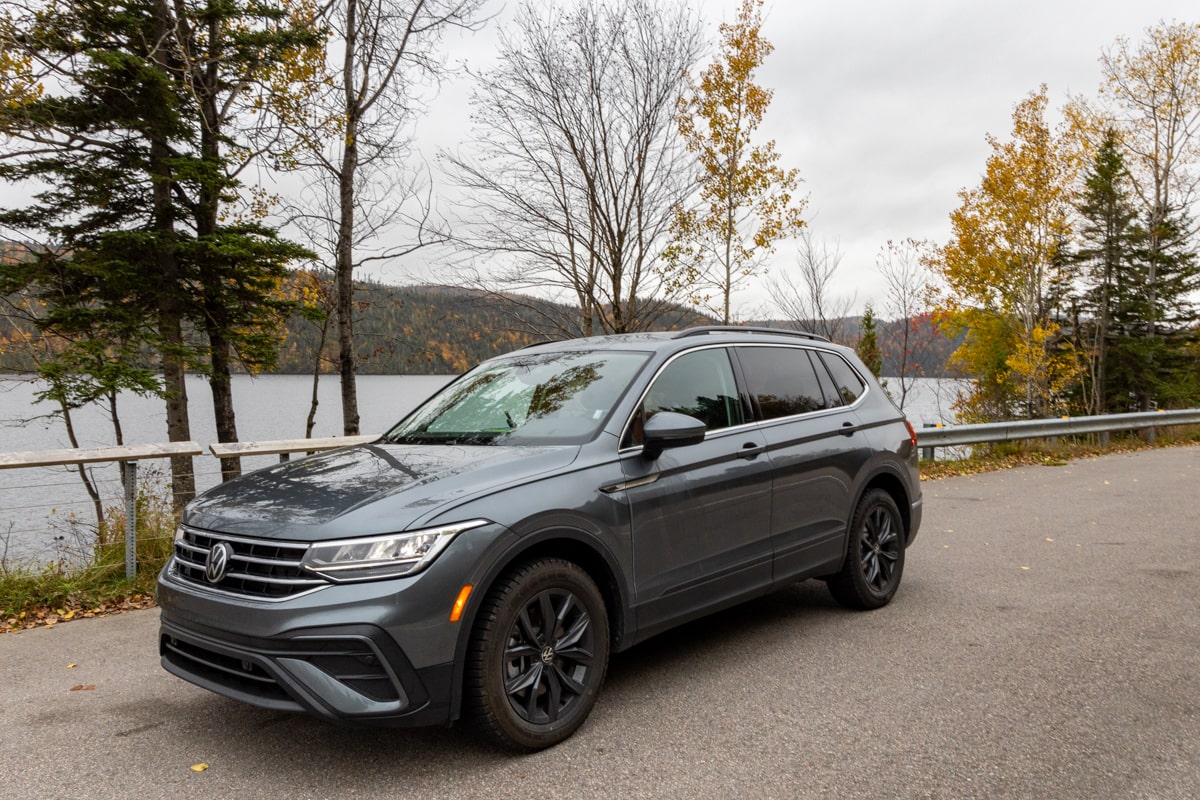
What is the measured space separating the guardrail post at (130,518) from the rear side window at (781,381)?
463 centimetres

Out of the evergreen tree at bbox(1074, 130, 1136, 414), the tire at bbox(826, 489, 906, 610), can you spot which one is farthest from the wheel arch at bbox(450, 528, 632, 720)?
the evergreen tree at bbox(1074, 130, 1136, 414)

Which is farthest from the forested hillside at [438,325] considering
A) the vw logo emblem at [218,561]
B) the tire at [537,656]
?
the tire at [537,656]

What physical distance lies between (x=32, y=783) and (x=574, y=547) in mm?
2318

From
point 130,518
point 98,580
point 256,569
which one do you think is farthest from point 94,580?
point 256,569

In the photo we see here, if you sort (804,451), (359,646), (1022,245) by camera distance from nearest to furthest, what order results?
(359,646)
(804,451)
(1022,245)

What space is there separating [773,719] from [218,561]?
249 cm

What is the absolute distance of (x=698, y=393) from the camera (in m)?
4.45

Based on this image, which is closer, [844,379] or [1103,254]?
[844,379]

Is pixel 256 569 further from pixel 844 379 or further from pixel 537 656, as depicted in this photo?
pixel 844 379

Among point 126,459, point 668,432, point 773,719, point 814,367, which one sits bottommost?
point 773,719

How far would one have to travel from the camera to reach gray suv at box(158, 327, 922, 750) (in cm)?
296

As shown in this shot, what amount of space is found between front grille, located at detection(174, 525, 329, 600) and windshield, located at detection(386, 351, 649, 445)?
46.0 inches

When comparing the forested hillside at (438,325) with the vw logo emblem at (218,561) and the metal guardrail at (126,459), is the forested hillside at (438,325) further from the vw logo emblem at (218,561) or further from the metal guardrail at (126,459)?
the vw logo emblem at (218,561)

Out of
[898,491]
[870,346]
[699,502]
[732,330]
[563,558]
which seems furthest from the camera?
[870,346]
